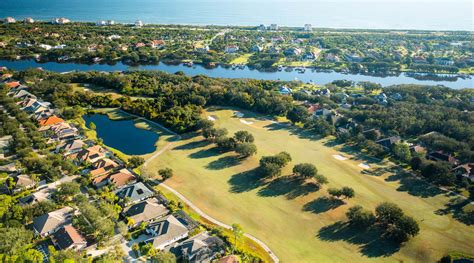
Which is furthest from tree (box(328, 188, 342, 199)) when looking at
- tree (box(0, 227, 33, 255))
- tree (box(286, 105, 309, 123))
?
tree (box(0, 227, 33, 255))

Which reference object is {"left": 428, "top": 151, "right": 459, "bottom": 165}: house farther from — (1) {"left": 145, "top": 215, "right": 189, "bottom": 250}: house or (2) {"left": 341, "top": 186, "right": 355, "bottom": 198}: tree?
(1) {"left": 145, "top": 215, "right": 189, "bottom": 250}: house

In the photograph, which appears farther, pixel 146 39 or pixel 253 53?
pixel 146 39

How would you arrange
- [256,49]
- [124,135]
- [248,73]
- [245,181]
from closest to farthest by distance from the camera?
[245,181]
[124,135]
[248,73]
[256,49]

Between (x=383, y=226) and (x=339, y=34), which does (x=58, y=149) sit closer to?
(x=383, y=226)

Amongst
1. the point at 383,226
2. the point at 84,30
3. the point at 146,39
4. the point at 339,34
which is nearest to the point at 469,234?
the point at 383,226

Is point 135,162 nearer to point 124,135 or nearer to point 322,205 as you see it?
point 124,135

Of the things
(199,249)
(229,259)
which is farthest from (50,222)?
(229,259)

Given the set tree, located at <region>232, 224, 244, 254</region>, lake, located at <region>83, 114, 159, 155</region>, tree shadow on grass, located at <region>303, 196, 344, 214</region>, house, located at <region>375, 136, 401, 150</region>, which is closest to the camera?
tree, located at <region>232, 224, 244, 254</region>
